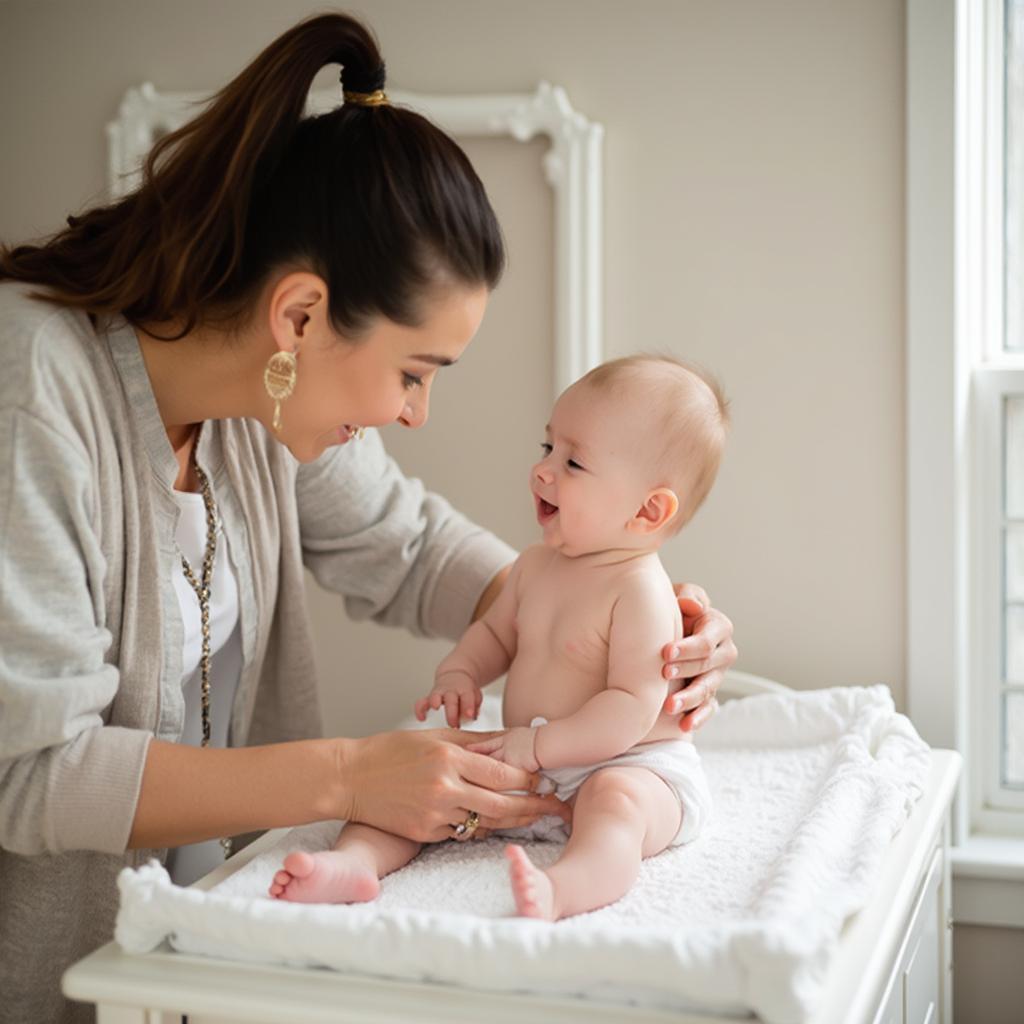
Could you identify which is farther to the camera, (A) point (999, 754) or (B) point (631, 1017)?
(A) point (999, 754)

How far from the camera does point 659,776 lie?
137cm

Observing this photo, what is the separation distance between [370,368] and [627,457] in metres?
0.29

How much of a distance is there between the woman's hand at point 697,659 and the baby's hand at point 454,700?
23 cm

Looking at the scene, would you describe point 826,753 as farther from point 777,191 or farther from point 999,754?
point 777,191

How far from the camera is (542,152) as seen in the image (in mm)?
2105

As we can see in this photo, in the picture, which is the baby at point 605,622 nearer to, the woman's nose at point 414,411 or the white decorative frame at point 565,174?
the woman's nose at point 414,411

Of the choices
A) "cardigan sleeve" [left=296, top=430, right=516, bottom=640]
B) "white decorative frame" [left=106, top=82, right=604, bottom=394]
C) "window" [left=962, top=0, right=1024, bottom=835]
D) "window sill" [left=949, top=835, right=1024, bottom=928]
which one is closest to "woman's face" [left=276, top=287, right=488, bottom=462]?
"cardigan sleeve" [left=296, top=430, right=516, bottom=640]

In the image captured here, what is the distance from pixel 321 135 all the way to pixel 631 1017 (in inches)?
35.9

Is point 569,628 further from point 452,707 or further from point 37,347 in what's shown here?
point 37,347

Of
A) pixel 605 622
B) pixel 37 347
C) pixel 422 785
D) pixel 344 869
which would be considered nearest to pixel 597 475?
pixel 605 622

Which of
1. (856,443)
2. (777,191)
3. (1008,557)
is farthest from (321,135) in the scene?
(1008,557)

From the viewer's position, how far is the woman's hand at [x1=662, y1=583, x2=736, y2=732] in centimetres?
139

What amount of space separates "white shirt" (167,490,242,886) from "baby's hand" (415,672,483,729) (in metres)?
0.29

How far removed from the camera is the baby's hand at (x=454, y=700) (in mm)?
1474
